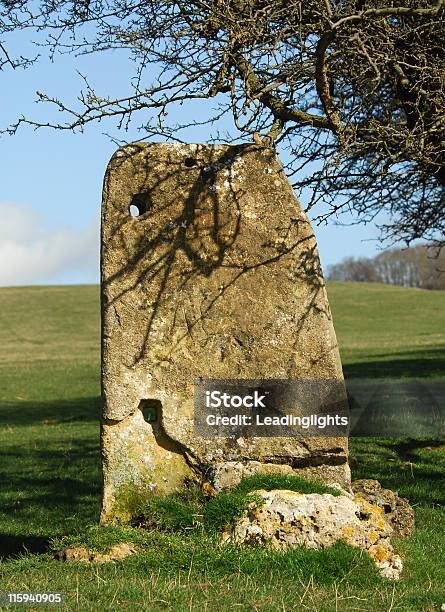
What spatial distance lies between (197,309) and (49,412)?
16021mm

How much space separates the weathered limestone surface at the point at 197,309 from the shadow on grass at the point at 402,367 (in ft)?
59.3

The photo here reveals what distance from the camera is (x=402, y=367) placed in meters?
29.5

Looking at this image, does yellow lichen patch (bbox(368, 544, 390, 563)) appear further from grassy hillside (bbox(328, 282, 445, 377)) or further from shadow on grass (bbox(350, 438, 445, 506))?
grassy hillside (bbox(328, 282, 445, 377))

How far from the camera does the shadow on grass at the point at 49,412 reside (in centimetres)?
2172

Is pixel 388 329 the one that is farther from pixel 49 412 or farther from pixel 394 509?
pixel 394 509

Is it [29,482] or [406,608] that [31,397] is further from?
[406,608]

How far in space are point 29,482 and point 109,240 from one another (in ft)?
19.9

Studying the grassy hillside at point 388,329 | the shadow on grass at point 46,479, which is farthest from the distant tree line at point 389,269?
the shadow on grass at point 46,479

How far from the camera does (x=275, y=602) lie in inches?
240

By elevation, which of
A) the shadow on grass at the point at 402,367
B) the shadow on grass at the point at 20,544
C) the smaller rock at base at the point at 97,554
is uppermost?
the shadow on grass at the point at 402,367

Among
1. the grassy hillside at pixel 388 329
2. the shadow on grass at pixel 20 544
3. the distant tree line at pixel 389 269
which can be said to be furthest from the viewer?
the distant tree line at pixel 389 269

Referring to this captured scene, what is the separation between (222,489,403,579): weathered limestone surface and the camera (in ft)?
23.8

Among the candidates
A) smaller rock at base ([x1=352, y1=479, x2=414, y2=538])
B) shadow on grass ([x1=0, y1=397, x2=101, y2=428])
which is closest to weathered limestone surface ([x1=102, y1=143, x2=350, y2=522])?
smaller rock at base ([x1=352, y1=479, x2=414, y2=538])

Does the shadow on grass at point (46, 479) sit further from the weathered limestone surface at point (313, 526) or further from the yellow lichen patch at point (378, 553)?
the yellow lichen patch at point (378, 553)
